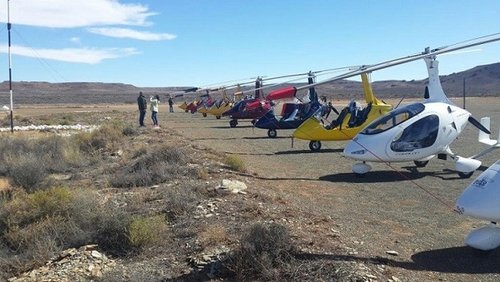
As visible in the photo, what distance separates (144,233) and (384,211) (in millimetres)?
4645

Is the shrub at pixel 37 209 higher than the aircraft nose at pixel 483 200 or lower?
lower

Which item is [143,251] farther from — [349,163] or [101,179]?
Answer: [349,163]

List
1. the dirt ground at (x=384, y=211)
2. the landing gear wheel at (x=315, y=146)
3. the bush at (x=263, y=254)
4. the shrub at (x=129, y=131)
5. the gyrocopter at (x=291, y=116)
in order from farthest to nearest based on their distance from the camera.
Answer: the shrub at (x=129, y=131), the gyrocopter at (x=291, y=116), the landing gear wheel at (x=315, y=146), the dirt ground at (x=384, y=211), the bush at (x=263, y=254)

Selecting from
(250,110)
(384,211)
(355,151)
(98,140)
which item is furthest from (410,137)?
(250,110)

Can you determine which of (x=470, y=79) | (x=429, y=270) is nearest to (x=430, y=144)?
(x=429, y=270)

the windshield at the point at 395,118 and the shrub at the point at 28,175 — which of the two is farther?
the windshield at the point at 395,118

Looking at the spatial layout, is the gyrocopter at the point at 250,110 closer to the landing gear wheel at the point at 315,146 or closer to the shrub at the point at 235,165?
the landing gear wheel at the point at 315,146

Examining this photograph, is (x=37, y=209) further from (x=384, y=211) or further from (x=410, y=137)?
(x=410, y=137)

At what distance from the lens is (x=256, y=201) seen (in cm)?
1065

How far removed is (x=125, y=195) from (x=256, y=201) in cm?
327

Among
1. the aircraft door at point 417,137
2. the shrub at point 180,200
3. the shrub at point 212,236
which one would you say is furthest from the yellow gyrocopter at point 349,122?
the shrub at point 212,236

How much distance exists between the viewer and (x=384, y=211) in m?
10.6

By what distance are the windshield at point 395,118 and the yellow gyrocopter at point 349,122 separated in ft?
16.1

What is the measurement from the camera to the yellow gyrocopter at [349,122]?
64.2ft
